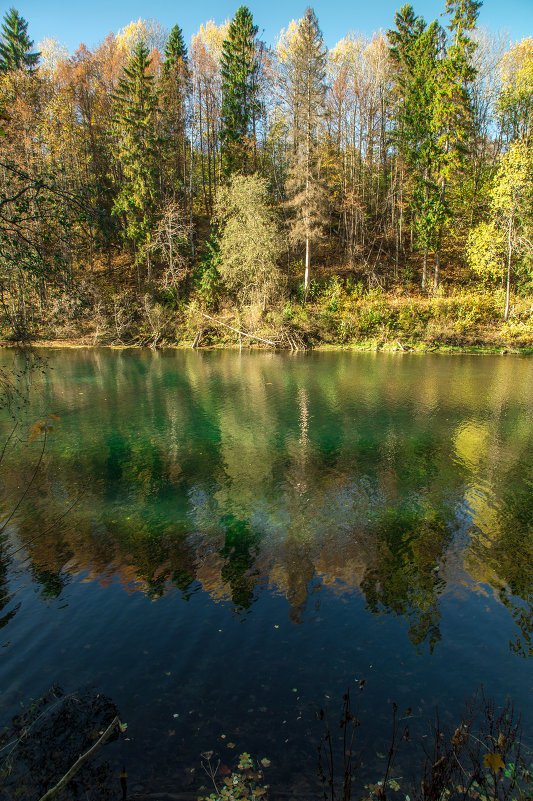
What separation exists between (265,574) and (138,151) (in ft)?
135

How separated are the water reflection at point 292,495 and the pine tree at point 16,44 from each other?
40619 millimetres

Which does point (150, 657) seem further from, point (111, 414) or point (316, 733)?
point (111, 414)

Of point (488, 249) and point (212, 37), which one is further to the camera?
point (212, 37)

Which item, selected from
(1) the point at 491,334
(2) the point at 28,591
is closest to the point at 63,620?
(2) the point at 28,591

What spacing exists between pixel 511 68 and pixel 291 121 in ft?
73.7

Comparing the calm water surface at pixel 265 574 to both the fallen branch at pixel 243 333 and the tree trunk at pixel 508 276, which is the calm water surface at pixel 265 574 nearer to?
the tree trunk at pixel 508 276

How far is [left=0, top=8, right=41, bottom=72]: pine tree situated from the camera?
43.9m

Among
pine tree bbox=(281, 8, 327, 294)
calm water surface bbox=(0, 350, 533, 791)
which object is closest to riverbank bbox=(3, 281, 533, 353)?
pine tree bbox=(281, 8, 327, 294)

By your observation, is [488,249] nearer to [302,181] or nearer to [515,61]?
[302,181]

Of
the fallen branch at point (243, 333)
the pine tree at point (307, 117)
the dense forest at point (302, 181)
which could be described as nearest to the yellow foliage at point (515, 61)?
the dense forest at point (302, 181)

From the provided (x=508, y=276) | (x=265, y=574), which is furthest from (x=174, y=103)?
(x=265, y=574)

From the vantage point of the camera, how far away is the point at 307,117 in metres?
38.0

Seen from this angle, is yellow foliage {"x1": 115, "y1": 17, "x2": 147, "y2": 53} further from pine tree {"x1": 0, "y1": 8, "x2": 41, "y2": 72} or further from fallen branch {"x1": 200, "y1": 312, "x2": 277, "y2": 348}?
fallen branch {"x1": 200, "y1": 312, "x2": 277, "y2": 348}

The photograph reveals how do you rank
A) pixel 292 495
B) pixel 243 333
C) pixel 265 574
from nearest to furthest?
pixel 265 574
pixel 292 495
pixel 243 333
